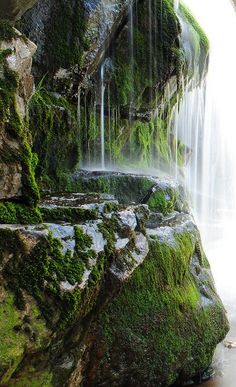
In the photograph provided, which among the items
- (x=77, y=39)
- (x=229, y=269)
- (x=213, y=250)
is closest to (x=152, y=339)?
(x=77, y=39)

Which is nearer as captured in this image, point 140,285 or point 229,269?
point 140,285

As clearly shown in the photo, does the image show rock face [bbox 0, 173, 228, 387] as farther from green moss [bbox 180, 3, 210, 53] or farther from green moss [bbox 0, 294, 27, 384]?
green moss [bbox 180, 3, 210, 53]

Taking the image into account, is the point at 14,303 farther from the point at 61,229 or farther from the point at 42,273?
the point at 61,229

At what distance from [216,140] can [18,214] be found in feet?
48.8

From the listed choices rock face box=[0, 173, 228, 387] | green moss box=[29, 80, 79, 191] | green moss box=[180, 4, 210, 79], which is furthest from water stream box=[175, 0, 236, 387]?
green moss box=[29, 80, 79, 191]

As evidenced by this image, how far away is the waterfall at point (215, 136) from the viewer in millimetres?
13078

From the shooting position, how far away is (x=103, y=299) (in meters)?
4.39

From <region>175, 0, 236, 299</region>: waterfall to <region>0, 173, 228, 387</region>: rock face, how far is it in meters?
4.94

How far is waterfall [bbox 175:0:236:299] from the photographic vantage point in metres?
13.1

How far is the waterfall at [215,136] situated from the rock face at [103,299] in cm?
494

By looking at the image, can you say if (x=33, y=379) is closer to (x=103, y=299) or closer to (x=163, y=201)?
(x=103, y=299)

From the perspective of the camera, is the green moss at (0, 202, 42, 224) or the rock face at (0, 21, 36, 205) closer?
the green moss at (0, 202, 42, 224)

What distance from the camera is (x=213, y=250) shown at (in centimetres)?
1305

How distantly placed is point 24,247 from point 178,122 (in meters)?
9.62
